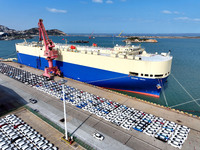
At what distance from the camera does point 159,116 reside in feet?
88.7

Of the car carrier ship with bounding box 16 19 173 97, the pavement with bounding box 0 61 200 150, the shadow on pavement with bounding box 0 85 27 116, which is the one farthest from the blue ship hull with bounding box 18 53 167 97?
the shadow on pavement with bounding box 0 85 27 116

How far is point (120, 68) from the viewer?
122 feet

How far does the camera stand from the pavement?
1991cm

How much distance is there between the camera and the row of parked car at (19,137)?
19.0 meters

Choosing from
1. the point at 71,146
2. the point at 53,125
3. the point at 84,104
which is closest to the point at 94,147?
the point at 71,146

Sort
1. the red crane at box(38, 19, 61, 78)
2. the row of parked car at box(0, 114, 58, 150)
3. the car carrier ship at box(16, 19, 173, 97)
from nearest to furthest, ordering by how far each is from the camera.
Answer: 1. the row of parked car at box(0, 114, 58, 150)
2. the car carrier ship at box(16, 19, 173, 97)
3. the red crane at box(38, 19, 61, 78)

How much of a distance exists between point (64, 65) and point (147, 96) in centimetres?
3116

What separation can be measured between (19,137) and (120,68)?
88.9ft

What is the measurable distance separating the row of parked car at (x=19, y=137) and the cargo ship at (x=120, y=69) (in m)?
23.8

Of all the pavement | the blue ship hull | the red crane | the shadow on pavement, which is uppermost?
the red crane

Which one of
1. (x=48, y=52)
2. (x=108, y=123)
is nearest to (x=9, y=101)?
(x=48, y=52)

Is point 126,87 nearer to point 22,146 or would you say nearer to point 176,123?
point 176,123

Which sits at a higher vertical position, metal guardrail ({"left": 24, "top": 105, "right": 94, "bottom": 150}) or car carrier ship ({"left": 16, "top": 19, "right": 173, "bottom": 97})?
car carrier ship ({"left": 16, "top": 19, "right": 173, "bottom": 97})

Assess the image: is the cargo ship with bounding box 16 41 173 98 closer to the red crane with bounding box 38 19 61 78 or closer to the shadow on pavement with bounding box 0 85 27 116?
the red crane with bounding box 38 19 61 78
